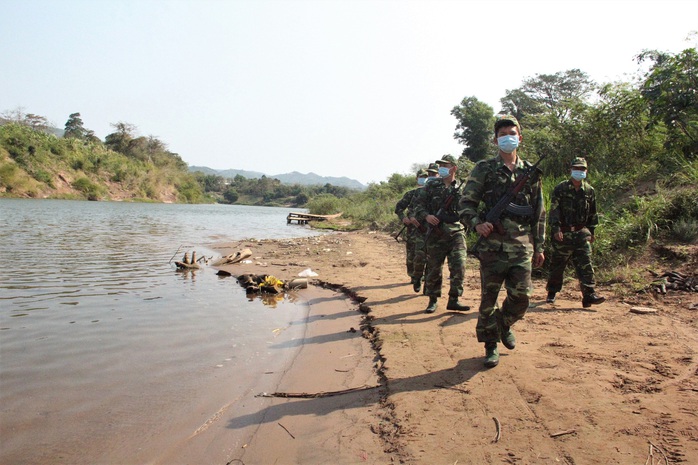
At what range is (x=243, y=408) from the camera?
129 inches

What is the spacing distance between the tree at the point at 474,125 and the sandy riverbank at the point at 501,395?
95.1 ft

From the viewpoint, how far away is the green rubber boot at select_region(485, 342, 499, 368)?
3631mm

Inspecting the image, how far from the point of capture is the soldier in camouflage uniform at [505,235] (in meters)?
3.55

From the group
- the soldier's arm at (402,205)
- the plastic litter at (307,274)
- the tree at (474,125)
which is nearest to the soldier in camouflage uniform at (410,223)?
the soldier's arm at (402,205)

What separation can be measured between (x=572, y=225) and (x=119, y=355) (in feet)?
19.2

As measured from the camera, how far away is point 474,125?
111ft

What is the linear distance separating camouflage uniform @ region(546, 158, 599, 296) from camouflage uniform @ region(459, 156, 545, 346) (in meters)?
2.52

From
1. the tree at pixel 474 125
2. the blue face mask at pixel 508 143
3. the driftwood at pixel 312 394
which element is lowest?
the driftwood at pixel 312 394

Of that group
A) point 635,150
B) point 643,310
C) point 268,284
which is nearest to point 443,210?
point 643,310

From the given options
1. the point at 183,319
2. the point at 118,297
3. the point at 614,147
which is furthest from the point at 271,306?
the point at 614,147

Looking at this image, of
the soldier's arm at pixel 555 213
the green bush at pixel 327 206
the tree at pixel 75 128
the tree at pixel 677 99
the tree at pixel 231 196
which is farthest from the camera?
the tree at pixel 231 196

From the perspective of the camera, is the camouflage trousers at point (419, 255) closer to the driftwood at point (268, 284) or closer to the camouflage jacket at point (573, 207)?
the camouflage jacket at point (573, 207)

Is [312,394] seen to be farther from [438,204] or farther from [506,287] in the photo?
[438,204]

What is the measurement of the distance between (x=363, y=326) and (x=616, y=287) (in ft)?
12.6
